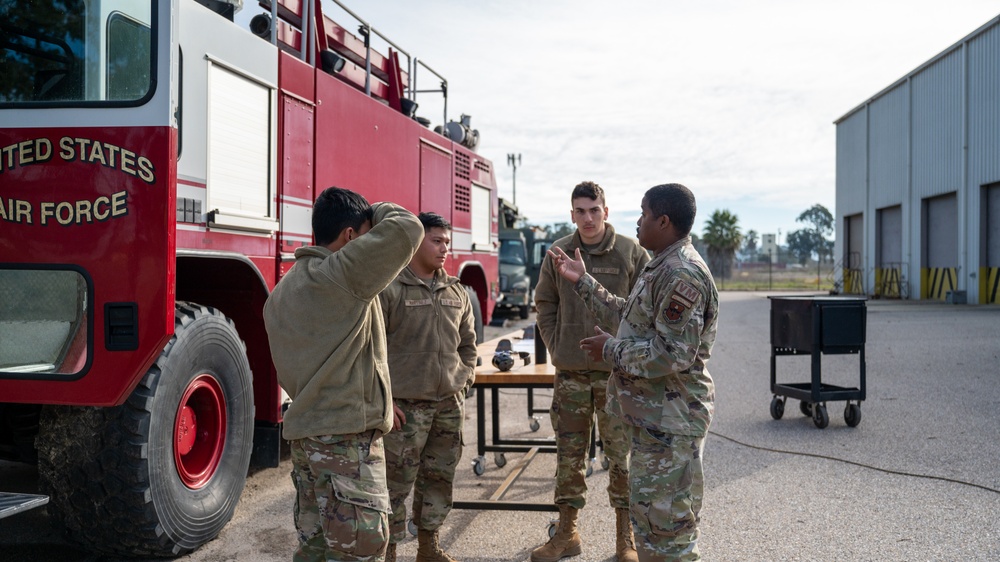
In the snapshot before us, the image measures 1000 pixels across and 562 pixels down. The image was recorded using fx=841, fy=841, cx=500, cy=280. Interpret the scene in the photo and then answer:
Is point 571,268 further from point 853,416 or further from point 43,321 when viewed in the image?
point 853,416

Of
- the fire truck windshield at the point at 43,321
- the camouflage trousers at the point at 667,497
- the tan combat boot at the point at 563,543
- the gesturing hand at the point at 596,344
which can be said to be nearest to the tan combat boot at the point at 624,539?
the tan combat boot at the point at 563,543

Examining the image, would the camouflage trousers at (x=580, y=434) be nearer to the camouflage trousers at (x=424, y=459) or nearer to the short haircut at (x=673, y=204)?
the camouflage trousers at (x=424, y=459)

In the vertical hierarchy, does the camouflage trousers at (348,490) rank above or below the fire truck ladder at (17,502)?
above

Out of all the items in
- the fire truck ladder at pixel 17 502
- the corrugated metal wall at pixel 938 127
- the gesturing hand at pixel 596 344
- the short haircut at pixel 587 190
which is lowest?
the fire truck ladder at pixel 17 502

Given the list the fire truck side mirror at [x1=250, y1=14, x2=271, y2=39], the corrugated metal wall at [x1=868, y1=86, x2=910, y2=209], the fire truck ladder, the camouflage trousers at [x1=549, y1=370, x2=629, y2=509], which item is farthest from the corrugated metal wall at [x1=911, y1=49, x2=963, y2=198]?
the fire truck ladder

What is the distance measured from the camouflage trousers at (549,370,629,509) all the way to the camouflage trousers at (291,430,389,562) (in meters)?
1.69

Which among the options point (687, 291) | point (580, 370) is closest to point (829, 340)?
point (580, 370)

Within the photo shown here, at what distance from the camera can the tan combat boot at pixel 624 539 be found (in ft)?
14.8

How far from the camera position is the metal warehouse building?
977 inches

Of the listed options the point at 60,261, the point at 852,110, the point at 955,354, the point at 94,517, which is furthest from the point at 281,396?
the point at 852,110

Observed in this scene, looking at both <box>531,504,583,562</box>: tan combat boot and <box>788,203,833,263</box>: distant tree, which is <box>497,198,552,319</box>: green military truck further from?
<box>788,203,833,263</box>: distant tree

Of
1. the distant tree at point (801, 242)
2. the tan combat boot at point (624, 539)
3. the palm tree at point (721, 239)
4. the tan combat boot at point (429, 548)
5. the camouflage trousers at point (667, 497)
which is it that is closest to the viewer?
the camouflage trousers at point (667, 497)

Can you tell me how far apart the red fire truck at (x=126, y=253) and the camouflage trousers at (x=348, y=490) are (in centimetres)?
128

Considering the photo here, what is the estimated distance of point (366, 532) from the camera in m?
3.11
